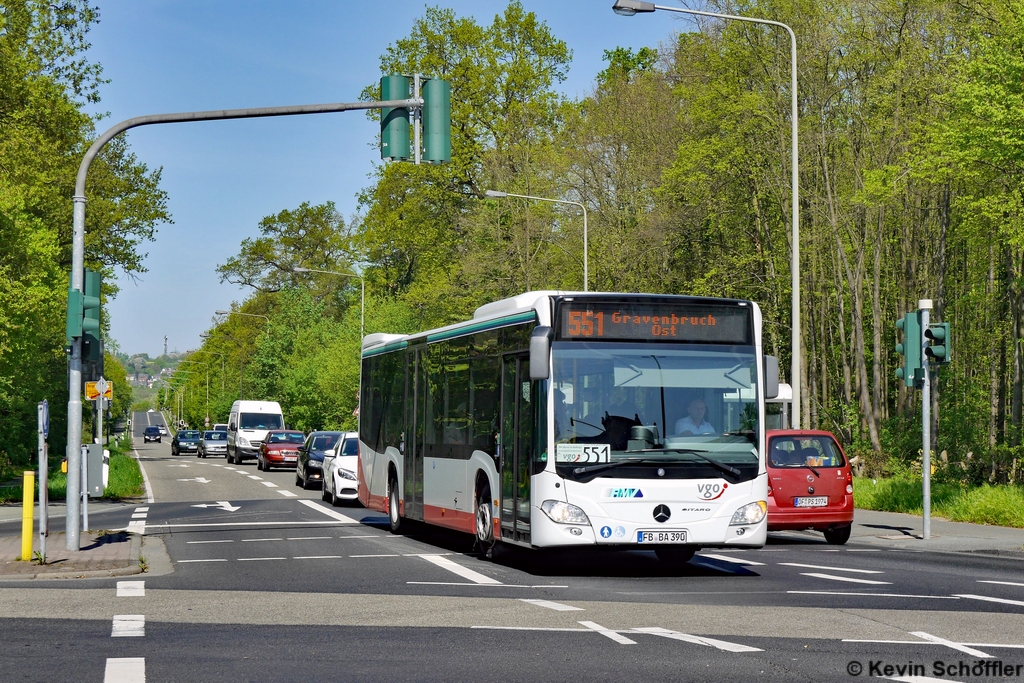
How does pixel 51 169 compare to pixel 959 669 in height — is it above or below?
above

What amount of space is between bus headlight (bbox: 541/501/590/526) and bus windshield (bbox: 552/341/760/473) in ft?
1.52

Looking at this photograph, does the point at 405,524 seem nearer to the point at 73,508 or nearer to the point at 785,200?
the point at 73,508

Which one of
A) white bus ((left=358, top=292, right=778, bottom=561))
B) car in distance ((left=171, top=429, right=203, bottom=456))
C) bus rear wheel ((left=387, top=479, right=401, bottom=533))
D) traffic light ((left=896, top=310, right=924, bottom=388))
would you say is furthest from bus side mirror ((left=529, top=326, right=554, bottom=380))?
car in distance ((left=171, top=429, right=203, bottom=456))

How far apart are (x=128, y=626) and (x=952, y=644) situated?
20.2ft

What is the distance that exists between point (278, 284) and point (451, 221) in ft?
125

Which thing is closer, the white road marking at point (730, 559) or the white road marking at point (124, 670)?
the white road marking at point (124, 670)

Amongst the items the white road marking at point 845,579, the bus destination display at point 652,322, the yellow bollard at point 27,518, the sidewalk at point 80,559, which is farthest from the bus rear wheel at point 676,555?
the yellow bollard at point 27,518

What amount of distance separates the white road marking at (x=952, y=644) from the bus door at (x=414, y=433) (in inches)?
391

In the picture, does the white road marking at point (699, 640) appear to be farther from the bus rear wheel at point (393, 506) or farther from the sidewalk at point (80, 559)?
the bus rear wheel at point (393, 506)

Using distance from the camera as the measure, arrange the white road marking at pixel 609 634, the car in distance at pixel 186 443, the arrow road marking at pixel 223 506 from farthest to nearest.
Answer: the car in distance at pixel 186 443, the arrow road marking at pixel 223 506, the white road marking at pixel 609 634

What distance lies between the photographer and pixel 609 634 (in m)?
9.84

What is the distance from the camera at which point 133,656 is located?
877 cm

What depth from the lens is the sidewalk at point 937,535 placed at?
699 inches

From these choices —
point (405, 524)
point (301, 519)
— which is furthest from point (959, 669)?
point (301, 519)
